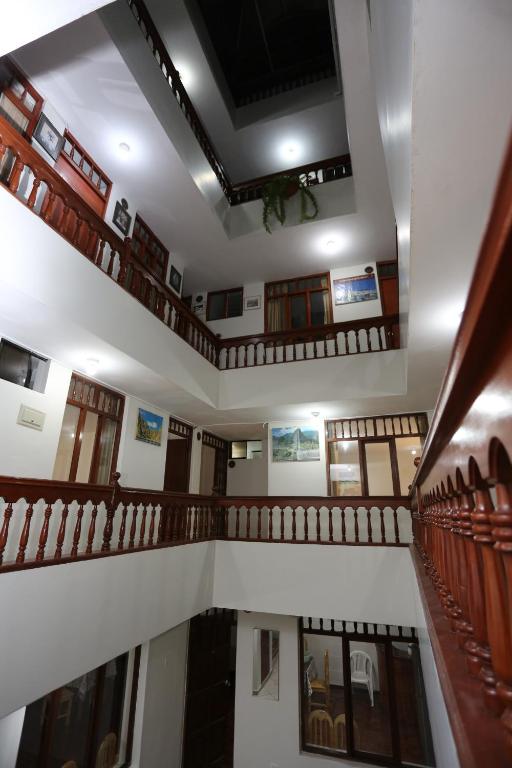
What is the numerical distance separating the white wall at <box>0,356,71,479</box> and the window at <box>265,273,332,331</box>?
4.78 metres

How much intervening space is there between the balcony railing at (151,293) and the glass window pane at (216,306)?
5.61ft

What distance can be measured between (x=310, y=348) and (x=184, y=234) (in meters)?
3.23

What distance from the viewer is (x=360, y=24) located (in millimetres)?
4492

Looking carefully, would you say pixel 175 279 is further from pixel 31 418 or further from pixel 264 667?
pixel 264 667

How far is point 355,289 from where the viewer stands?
814 cm

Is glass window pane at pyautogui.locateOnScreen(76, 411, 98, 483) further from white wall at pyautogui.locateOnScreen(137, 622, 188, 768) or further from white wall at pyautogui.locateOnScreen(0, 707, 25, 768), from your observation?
white wall at pyautogui.locateOnScreen(137, 622, 188, 768)

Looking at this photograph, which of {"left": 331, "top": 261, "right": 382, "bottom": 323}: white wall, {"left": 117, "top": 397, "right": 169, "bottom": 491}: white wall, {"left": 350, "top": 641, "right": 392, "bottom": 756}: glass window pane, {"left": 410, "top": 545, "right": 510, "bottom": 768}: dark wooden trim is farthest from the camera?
{"left": 331, "top": 261, "right": 382, "bottom": 323}: white wall

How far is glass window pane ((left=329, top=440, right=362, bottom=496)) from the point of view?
7215 mm

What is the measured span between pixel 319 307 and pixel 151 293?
3876mm

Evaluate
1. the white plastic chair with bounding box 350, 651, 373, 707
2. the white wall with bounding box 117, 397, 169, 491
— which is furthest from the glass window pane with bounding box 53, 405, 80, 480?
the white plastic chair with bounding box 350, 651, 373, 707

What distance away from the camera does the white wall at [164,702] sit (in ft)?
18.4

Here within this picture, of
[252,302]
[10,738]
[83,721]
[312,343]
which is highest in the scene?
[252,302]

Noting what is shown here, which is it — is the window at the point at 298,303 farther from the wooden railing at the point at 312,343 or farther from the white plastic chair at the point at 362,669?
the white plastic chair at the point at 362,669

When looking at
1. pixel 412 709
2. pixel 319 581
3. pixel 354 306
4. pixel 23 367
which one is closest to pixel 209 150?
pixel 354 306
